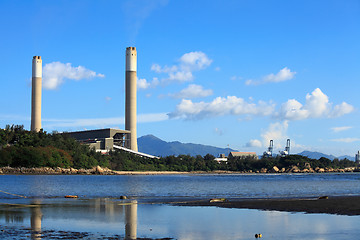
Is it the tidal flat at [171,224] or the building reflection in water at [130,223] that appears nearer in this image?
the tidal flat at [171,224]

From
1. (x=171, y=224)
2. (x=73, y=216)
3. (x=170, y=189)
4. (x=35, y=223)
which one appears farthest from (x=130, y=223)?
(x=170, y=189)

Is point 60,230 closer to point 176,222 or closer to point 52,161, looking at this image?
point 176,222

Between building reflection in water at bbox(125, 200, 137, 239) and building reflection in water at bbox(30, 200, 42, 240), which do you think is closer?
building reflection in water at bbox(30, 200, 42, 240)

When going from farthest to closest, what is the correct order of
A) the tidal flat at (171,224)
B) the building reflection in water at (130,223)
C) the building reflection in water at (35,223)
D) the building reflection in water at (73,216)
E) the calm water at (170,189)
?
1. the calm water at (170,189)
2. the building reflection in water at (73,216)
3. the building reflection in water at (130,223)
4. the tidal flat at (171,224)
5. the building reflection in water at (35,223)

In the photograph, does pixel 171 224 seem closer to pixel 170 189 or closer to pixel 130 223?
pixel 130 223

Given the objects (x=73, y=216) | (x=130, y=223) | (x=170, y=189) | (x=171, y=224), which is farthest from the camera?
(x=170, y=189)

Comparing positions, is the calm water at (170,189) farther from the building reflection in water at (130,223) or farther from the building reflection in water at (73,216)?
the building reflection in water at (130,223)

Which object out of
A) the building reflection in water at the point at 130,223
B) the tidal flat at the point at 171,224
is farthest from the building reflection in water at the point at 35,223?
the building reflection in water at the point at 130,223

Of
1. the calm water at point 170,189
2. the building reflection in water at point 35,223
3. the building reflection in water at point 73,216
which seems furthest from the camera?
the calm water at point 170,189

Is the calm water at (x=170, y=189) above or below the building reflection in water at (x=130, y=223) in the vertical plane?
below

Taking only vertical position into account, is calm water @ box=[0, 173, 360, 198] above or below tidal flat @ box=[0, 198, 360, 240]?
below

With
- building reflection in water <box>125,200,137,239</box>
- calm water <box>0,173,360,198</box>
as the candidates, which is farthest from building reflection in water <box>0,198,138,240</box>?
calm water <box>0,173,360,198</box>

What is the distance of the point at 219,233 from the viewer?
22562mm

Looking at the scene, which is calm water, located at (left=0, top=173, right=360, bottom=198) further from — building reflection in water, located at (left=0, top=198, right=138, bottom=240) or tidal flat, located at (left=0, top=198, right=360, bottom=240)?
tidal flat, located at (left=0, top=198, right=360, bottom=240)
